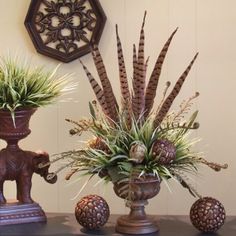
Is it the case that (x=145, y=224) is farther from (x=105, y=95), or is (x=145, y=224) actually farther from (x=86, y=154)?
(x=105, y=95)

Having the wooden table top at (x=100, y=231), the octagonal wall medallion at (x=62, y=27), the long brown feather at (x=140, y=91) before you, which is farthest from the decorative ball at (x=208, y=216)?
the octagonal wall medallion at (x=62, y=27)

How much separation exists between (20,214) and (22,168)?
0.13 meters

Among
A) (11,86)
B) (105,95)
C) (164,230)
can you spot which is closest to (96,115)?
(105,95)

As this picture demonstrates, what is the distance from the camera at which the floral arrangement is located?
1.21 meters

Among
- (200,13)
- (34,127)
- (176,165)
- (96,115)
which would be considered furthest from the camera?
(34,127)

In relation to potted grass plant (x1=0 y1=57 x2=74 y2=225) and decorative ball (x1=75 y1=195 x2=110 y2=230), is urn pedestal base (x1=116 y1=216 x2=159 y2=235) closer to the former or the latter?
decorative ball (x1=75 y1=195 x2=110 y2=230)

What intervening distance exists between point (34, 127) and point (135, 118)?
0.65 m

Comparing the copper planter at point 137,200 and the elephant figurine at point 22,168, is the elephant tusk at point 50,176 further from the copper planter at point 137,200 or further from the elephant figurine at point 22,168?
the copper planter at point 137,200

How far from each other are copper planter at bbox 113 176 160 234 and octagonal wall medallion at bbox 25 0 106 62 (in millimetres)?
663

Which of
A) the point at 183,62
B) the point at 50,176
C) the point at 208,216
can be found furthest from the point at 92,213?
the point at 183,62

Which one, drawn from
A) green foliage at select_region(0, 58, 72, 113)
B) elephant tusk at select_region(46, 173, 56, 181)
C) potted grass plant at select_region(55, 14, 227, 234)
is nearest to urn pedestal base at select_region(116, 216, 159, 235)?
potted grass plant at select_region(55, 14, 227, 234)

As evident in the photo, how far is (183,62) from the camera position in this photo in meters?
1.70

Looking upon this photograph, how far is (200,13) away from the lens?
1.68m

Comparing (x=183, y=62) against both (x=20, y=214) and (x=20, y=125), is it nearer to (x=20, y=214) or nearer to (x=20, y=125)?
(x=20, y=125)
